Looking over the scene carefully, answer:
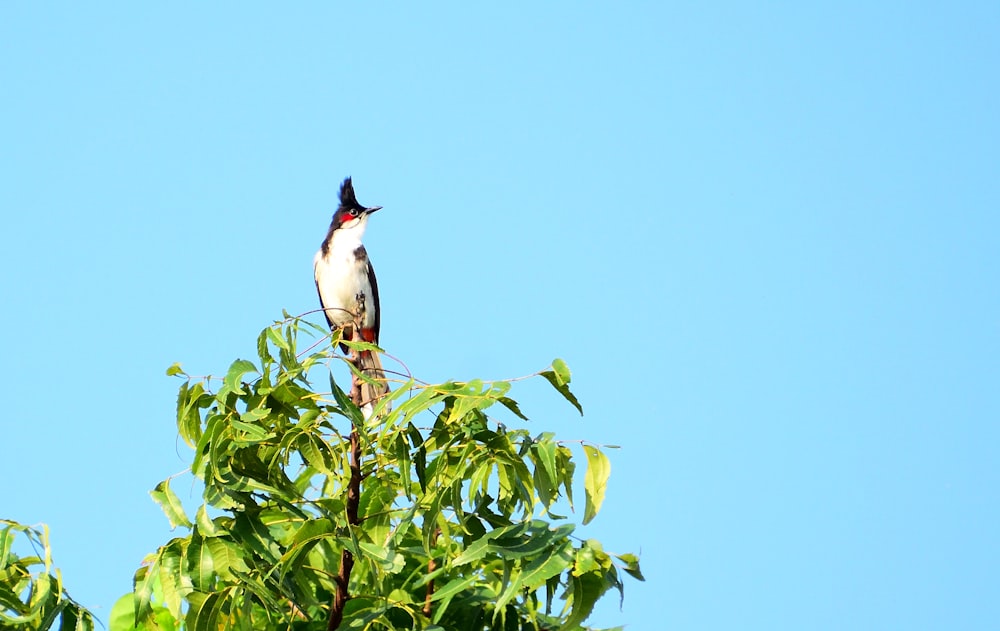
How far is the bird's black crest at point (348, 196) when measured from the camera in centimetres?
823

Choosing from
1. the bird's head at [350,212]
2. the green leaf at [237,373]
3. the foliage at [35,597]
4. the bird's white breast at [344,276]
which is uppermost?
the bird's head at [350,212]

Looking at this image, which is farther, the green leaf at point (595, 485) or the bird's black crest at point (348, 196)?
the bird's black crest at point (348, 196)

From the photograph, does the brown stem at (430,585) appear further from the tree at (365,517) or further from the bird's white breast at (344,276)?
the bird's white breast at (344,276)

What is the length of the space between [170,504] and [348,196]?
5487 mm

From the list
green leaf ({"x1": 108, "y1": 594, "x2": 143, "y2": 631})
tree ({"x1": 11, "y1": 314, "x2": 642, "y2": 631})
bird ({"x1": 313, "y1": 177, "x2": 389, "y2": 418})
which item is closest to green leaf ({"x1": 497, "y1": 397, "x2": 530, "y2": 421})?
tree ({"x1": 11, "y1": 314, "x2": 642, "y2": 631})

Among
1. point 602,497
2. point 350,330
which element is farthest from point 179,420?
point 350,330

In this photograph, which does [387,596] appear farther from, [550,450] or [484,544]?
[550,450]

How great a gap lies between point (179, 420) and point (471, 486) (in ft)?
2.74

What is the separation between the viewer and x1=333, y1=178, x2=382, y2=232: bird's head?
26.8ft

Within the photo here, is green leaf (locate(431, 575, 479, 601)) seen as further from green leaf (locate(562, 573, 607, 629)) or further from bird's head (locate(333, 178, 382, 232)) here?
bird's head (locate(333, 178, 382, 232))

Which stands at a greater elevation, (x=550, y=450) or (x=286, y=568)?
(x=550, y=450)

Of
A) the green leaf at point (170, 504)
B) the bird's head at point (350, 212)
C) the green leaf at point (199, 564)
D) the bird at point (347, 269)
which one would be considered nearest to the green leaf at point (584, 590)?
the green leaf at point (199, 564)

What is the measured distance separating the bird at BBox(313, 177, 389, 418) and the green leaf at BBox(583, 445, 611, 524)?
5207 mm

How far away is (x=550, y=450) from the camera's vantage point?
2645mm
